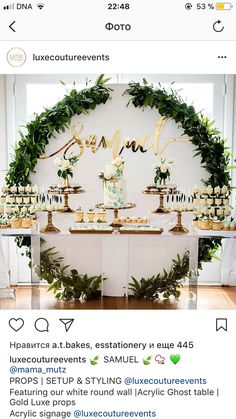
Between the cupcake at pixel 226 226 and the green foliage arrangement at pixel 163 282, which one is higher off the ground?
the cupcake at pixel 226 226

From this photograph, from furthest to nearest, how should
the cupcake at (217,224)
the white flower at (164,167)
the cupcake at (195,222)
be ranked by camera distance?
the white flower at (164,167) < the cupcake at (195,222) < the cupcake at (217,224)

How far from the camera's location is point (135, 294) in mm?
2994

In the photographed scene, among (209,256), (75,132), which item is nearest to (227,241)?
(209,256)

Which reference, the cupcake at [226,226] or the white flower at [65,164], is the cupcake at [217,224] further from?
the white flower at [65,164]

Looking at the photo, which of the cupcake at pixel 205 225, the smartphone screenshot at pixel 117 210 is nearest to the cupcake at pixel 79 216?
the smartphone screenshot at pixel 117 210

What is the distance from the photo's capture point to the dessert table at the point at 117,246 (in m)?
2.74
